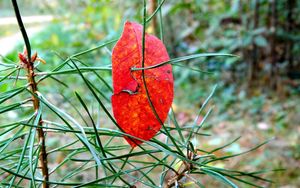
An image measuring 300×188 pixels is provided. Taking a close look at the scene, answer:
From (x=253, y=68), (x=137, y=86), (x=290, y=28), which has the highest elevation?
(x=290, y=28)

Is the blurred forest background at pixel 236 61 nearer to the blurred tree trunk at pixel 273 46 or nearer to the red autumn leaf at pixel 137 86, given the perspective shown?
the blurred tree trunk at pixel 273 46

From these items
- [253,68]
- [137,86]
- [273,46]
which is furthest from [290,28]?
[137,86]

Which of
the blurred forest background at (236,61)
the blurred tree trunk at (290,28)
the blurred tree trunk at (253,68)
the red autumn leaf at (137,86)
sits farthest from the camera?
the blurred tree trunk at (253,68)

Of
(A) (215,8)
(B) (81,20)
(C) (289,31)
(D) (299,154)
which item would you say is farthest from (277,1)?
(B) (81,20)

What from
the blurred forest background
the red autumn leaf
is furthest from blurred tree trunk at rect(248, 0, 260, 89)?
the red autumn leaf

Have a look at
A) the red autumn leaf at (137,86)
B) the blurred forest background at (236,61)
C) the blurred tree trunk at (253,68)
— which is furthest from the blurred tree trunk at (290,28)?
the red autumn leaf at (137,86)

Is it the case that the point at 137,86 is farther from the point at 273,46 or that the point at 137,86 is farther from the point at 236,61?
the point at 236,61

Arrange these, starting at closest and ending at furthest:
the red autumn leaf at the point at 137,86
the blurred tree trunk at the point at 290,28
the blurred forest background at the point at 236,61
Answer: the red autumn leaf at the point at 137,86 → the blurred forest background at the point at 236,61 → the blurred tree trunk at the point at 290,28

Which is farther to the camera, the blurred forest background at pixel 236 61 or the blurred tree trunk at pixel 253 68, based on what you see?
the blurred tree trunk at pixel 253 68
